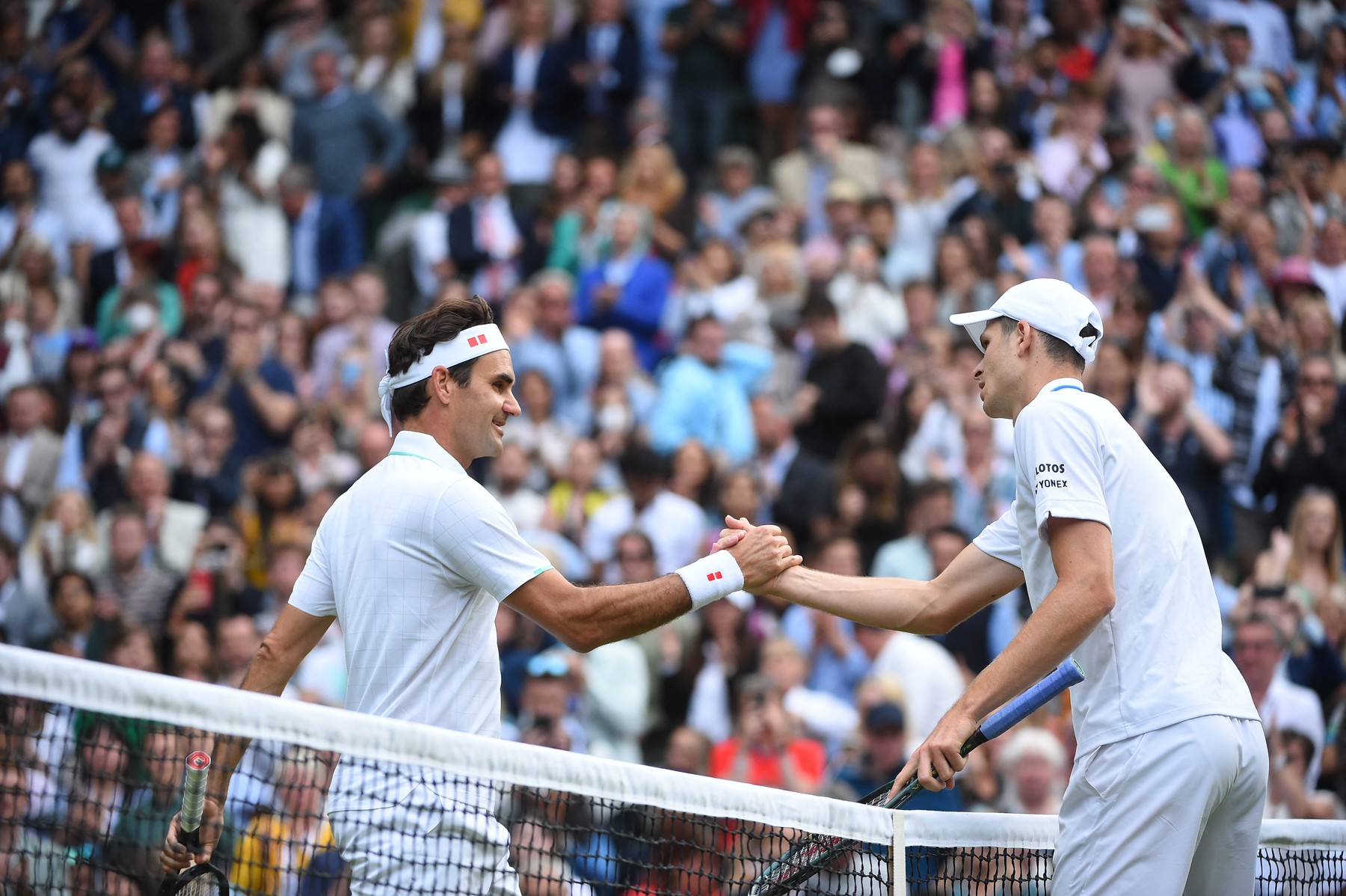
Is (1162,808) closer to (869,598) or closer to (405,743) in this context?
(869,598)

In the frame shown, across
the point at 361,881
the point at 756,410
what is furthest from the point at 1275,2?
the point at 361,881

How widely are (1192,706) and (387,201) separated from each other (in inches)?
458

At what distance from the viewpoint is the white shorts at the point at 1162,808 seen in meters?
4.12

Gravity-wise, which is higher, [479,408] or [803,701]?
[479,408]

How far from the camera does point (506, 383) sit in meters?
5.01

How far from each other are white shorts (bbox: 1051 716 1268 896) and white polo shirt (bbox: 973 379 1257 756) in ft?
0.16

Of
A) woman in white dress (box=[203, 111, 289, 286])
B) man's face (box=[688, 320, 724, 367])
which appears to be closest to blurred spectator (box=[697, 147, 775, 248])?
man's face (box=[688, 320, 724, 367])

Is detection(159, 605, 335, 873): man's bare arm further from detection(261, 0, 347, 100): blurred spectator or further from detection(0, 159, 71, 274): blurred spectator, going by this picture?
detection(261, 0, 347, 100): blurred spectator

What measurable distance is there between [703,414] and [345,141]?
5.19m

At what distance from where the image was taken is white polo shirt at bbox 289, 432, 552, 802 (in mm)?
4504

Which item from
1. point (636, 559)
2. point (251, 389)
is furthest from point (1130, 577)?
point (251, 389)

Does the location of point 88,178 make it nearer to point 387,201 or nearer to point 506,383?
point 387,201

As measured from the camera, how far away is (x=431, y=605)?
453 centimetres

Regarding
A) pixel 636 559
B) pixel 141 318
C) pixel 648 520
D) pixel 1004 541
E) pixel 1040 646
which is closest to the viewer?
pixel 1040 646
